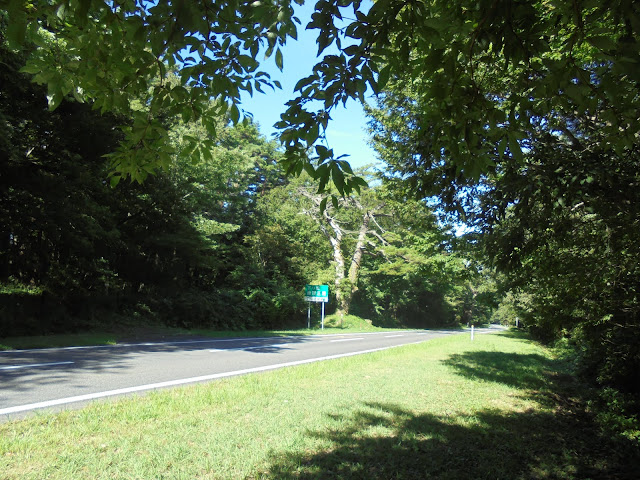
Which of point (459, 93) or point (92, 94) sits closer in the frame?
point (459, 93)

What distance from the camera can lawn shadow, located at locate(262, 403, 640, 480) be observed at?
3.59 metres

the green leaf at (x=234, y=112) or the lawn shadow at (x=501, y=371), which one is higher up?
the green leaf at (x=234, y=112)

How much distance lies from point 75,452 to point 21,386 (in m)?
3.32

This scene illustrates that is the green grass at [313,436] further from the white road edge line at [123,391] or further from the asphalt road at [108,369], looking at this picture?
the asphalt road at [108,369]

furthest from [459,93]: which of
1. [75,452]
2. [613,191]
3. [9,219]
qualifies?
[9,219]

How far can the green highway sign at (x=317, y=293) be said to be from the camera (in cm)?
2612

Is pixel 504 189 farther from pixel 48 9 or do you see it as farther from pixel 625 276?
pixel 48 9

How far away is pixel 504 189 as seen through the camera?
181 inches

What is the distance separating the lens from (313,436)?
4238 millimetres

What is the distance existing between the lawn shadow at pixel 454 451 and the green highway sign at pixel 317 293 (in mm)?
20399

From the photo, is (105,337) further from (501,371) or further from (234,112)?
(234,112)

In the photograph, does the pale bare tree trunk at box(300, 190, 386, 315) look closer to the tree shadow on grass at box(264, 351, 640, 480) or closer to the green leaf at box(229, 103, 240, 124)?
the tree shadow on grass at box(264, 351, 640, 480)

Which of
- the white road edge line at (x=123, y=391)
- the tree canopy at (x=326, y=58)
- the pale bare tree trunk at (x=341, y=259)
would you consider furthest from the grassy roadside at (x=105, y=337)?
the pale bare tree trunk at (x=341, y=259)

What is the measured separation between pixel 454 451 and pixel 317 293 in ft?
72.9
